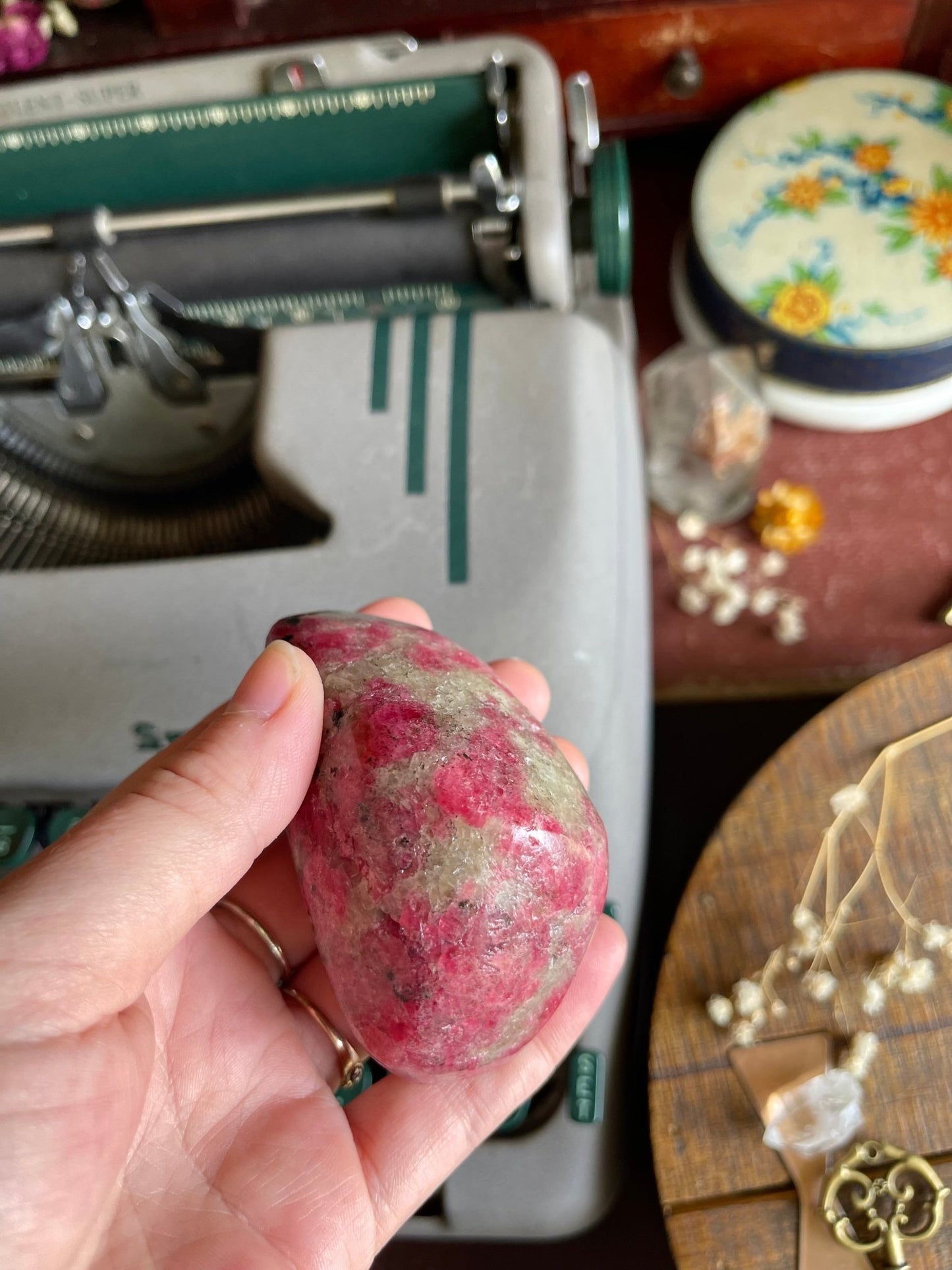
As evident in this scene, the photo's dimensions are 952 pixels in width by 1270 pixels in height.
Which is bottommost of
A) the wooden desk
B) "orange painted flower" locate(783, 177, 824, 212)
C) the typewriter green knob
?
the wooden desk

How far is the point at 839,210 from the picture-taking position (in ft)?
4.14

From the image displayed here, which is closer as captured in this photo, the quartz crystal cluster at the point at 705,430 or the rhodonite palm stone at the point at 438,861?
the rhodonite palm stone at the point at 438,861

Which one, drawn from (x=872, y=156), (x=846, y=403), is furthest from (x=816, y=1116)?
(x=872, y=156)

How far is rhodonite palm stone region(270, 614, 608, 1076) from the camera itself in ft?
1.90

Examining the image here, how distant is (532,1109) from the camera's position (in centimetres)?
93

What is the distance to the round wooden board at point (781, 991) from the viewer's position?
0.85m

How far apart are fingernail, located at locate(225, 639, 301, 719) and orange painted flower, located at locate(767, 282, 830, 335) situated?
882 mm

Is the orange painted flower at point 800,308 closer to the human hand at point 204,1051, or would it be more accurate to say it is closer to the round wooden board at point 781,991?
the round wooden board at point 781,991

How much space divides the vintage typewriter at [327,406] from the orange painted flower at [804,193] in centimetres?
34

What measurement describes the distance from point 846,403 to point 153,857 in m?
1.11

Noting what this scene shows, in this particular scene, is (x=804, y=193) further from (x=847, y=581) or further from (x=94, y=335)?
(x=94, y=335)

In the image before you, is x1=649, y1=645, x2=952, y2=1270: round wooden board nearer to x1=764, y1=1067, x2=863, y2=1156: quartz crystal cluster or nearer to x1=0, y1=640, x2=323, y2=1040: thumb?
x1=764, y1=1067, x2=863, y2=1156: quartz crystal cluster

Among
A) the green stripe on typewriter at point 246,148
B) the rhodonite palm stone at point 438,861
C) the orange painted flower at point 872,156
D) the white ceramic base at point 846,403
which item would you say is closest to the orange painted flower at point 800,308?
the white ceramic base at point 846,403

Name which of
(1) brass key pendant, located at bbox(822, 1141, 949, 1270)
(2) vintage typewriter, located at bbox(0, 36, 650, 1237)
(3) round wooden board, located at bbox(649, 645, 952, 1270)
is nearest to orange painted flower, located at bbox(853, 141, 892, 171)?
(2) vintage typewriter, located at bbox(0, 36, 650, 1237)
